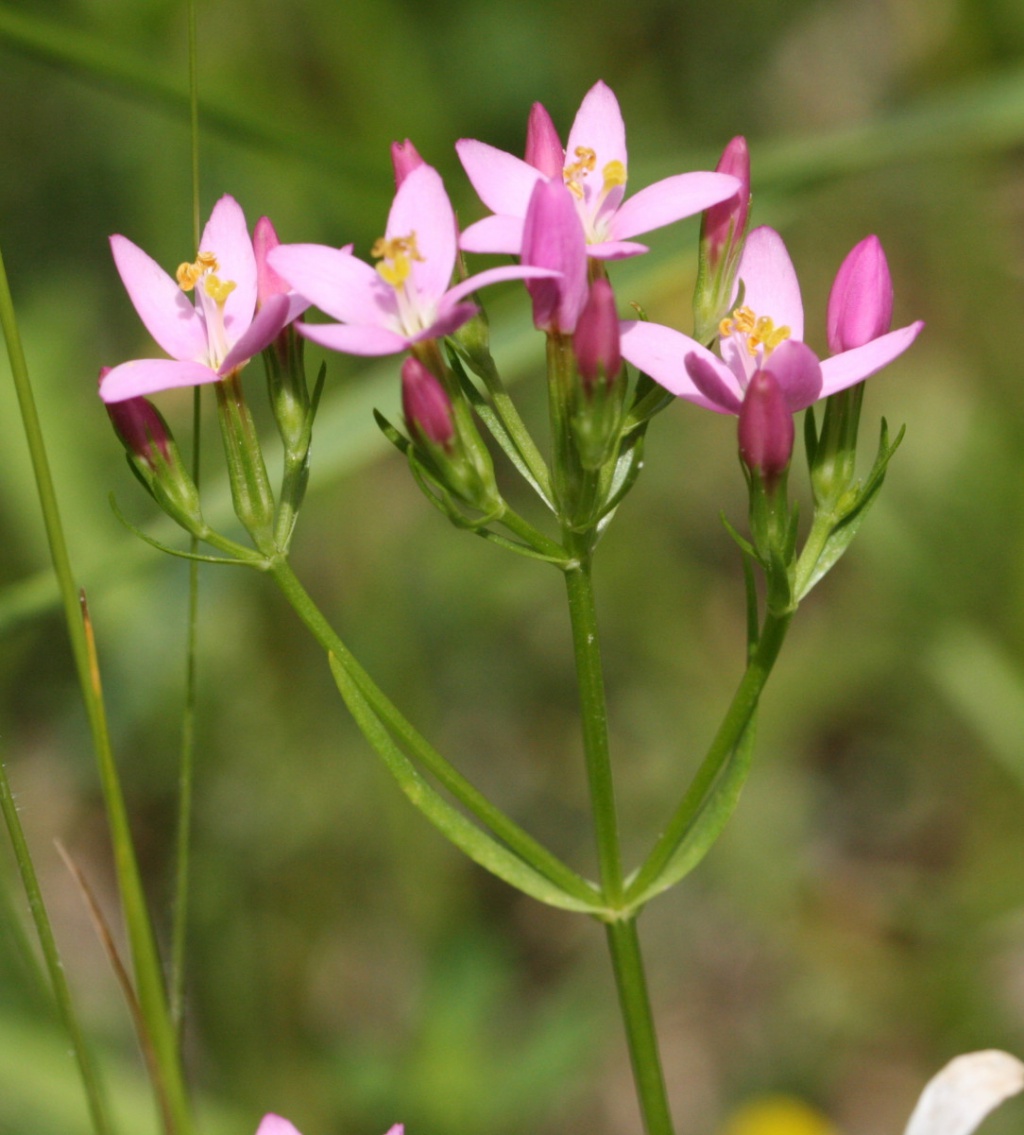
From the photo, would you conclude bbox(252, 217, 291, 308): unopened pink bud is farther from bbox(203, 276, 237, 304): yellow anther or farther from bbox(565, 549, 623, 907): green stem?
bbox(565, 549, 623, 907): green stem

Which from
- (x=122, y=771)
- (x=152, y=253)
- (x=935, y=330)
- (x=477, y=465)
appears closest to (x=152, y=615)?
(x=122, y=771)

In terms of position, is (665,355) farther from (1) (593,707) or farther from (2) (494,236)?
(1) (593,707)

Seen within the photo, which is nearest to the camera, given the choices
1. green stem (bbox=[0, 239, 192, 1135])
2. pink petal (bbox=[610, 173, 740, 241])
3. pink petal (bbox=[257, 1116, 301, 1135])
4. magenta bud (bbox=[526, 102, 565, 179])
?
green stem (bbox=[0, 239, 192, 1135])

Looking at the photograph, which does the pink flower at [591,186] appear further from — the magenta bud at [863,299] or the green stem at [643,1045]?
the green stem at [643,1045]

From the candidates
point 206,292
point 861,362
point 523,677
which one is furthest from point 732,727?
point 523,677

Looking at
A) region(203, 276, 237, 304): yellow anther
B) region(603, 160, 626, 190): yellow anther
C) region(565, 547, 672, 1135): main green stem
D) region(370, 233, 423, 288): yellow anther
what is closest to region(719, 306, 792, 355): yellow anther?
region(603, 160, 626, 190): yellow anther

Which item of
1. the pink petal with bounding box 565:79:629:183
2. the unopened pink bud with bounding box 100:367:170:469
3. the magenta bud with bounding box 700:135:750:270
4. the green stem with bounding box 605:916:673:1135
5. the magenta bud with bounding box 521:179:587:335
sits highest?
the pink petal with bounding box 565:79:629:183

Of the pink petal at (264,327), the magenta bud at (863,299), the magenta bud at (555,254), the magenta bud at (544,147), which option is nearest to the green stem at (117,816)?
the pink petal at (264,327)

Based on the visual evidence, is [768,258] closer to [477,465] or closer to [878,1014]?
[477,465]
